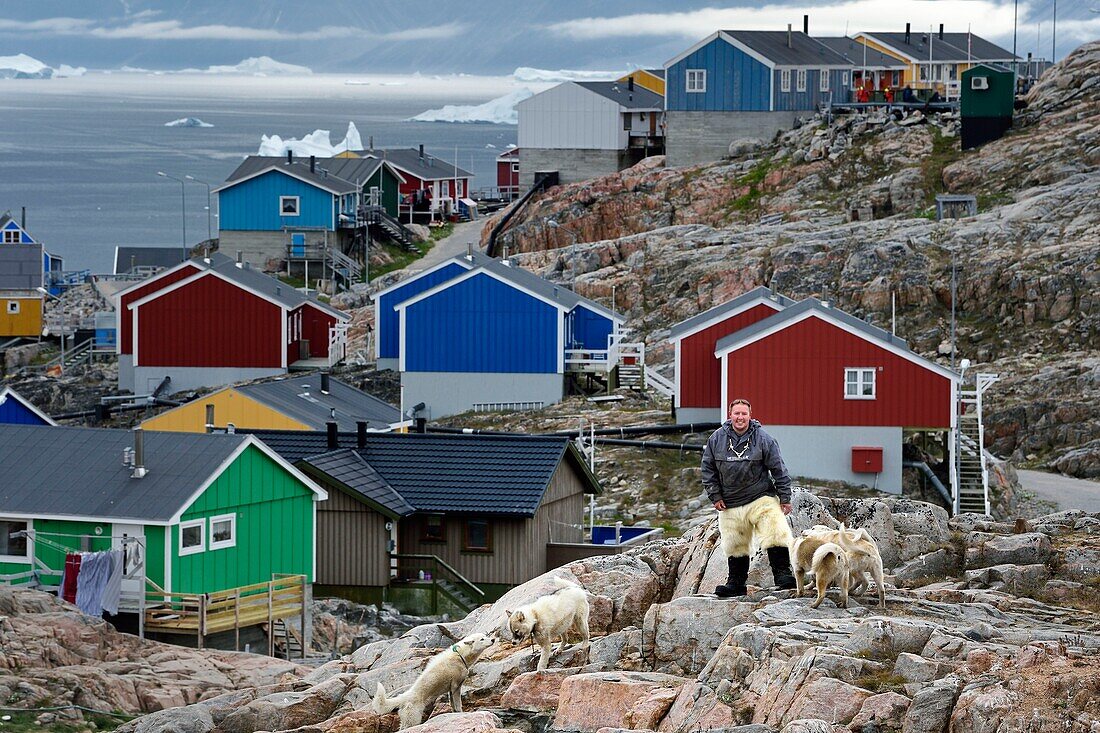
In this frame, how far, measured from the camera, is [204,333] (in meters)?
61.8

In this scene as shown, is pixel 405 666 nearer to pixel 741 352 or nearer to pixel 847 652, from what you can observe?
pixel 847 652

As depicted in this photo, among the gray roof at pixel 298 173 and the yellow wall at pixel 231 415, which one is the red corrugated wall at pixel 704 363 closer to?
the yellow wall at pixel 231 415

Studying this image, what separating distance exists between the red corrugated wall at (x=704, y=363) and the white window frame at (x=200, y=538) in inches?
885

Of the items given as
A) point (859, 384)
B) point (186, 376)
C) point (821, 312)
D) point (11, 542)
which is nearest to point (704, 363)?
point (821, 312)

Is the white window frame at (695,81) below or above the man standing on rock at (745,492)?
above

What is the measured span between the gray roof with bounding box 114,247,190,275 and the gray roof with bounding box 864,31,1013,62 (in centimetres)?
4280

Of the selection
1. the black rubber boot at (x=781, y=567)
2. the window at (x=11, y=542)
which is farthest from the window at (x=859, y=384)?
the black rubber boot at (x=781, y=567)

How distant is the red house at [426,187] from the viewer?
107625mm

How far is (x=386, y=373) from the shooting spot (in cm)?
5919

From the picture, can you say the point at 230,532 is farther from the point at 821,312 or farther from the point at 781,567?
the point at 821,312

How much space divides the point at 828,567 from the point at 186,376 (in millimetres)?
47949

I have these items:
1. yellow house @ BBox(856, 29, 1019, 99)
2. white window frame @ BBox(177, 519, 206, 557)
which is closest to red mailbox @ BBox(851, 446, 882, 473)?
white window frame @ BBox(177, 519, 206, 557)

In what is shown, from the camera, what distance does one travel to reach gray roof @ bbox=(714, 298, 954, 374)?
143 feet

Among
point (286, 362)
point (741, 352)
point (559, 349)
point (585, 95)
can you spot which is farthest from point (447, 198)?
point (741, 352)
